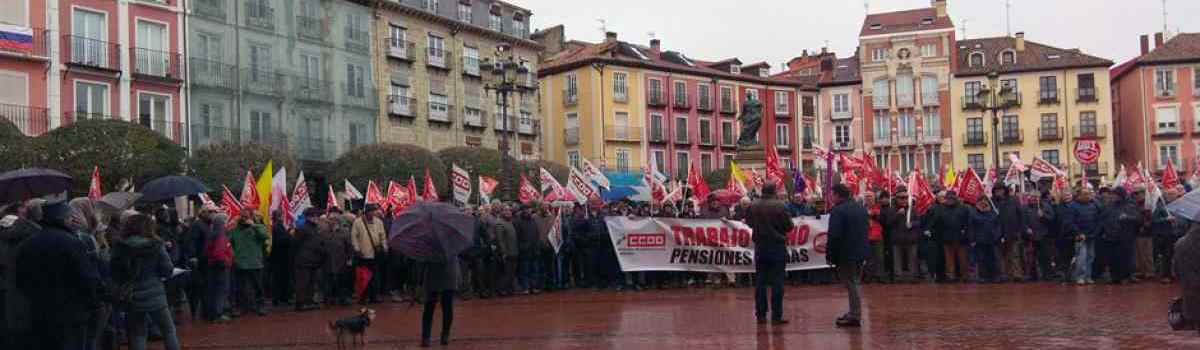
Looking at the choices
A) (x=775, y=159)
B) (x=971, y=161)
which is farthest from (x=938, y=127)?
(x=775, y=159)

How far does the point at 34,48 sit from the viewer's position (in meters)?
41.2

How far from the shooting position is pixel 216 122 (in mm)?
49406

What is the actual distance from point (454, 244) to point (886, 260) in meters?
12.5

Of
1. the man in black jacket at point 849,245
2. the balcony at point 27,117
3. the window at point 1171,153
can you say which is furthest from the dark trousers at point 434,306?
the window at point 1171,153

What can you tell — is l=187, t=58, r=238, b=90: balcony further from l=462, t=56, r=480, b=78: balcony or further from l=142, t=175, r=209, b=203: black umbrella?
l=142, t=175, r=209, b=203: black umbrella

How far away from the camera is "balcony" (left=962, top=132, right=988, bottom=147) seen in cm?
8112

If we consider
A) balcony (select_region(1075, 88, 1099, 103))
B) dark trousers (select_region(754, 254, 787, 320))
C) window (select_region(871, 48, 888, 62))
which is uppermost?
window (select_region(871, 48, 888, 62))

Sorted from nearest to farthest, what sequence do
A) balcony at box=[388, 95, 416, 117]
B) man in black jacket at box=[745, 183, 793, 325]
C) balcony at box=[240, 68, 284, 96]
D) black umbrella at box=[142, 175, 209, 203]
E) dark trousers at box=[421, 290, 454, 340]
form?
dark trousers at box=[421, 290, 454, 340] < man in black jacket at box=[745, 183, 793, 325] < black umbrella at box=[142, 175, 209, 203] < balcony at box=[240, 68, 284, 96] < balcony at box=[388, 95, 416, 117]

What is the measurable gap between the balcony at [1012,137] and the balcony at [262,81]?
4881 cm

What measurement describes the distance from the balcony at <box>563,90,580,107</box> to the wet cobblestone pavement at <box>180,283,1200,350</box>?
51.3m

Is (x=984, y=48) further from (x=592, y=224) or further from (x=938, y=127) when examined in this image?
(x=592, y=224)

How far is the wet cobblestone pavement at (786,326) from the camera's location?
480 inches

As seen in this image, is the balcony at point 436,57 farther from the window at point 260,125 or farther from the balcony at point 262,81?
the window at point 260,125

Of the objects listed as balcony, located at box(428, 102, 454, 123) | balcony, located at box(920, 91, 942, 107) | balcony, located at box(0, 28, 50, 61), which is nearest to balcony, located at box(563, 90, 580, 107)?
balcony, located at box(428, 102, 454, 123)
